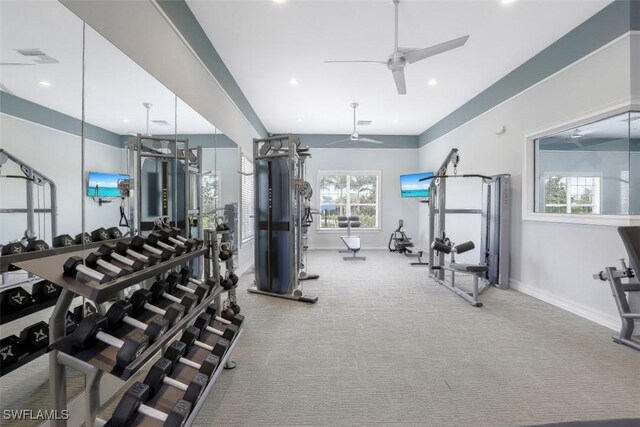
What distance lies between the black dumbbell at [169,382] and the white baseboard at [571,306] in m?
3.75

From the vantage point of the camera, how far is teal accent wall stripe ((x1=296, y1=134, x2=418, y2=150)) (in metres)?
8.07

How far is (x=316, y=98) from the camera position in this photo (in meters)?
5.45

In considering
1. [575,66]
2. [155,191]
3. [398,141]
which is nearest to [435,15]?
[575,66]

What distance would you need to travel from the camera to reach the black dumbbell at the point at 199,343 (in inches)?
72.4

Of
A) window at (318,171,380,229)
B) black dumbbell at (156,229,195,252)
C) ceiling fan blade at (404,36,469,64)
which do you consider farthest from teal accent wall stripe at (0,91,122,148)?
window at (318,171,380,229)

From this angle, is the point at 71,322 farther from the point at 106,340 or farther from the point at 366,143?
the point at 366,143

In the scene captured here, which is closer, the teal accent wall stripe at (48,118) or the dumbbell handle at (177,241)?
the teal accent wall stripe at (48,118)

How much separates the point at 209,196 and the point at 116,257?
7.62ft

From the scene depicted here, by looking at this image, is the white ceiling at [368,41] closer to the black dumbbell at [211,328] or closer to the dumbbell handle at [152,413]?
the black dumbbell at [211,328]

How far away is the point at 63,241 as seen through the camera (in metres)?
1.56

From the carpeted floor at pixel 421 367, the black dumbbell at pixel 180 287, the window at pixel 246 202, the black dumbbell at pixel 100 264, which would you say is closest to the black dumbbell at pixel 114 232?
the black dumbbell at pixel 180 287

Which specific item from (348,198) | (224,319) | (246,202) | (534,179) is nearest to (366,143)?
(348,198)

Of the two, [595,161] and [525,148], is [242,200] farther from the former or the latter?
[595,161]

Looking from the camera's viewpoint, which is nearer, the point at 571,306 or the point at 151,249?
the point at 151,249
